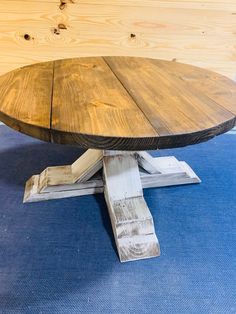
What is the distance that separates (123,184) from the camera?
3.19 ft

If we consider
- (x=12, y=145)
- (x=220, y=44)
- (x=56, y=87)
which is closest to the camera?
(x=56, y=87)

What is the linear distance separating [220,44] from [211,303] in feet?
4.88

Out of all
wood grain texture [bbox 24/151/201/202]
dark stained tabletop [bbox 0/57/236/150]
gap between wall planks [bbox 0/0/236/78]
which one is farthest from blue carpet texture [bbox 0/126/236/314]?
gap between wall planks [bbox 0/0/236/78]

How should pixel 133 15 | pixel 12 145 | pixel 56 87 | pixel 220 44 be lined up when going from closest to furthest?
pixel 56 87 → pixel 12 145 → pixel 133 15 → pixel 220 44

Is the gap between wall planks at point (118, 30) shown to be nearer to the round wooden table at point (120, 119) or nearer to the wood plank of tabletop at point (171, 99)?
the round wooden table at point (120, 119)

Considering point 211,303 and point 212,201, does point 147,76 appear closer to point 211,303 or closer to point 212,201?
point 212,201

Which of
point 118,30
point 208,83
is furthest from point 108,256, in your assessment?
point 118,30

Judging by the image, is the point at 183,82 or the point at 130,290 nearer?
the point at 130,290

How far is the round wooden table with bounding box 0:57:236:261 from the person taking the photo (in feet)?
1.84

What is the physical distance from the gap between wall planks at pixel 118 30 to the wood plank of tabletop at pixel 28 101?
749 mm

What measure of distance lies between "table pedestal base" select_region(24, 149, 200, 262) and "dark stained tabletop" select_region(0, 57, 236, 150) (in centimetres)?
27

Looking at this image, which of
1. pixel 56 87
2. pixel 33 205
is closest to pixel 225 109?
pixel 56 87

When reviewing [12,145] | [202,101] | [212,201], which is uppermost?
[202,101]

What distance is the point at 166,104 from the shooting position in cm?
70
